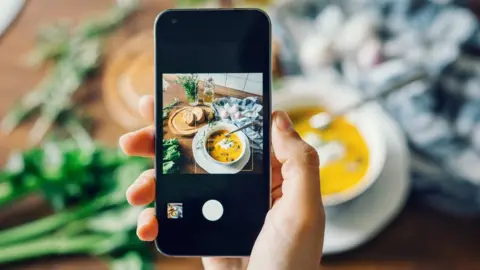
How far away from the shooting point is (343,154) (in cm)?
66

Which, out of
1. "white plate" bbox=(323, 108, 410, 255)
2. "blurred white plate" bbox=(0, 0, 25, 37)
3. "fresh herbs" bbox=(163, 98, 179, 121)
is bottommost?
"white plate" bbox=(323, 108, 410, 255)

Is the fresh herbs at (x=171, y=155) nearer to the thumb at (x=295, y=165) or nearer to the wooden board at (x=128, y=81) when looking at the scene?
the thumb at (x=295, y=165)

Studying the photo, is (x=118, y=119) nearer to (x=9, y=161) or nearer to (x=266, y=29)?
(x=9, y=161)

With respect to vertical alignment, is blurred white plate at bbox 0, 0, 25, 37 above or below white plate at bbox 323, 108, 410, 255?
above

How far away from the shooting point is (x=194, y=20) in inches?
19.7

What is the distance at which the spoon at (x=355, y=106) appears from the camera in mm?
653

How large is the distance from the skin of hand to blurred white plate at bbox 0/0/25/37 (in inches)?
6.2

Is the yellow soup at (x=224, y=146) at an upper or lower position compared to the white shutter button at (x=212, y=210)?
upper

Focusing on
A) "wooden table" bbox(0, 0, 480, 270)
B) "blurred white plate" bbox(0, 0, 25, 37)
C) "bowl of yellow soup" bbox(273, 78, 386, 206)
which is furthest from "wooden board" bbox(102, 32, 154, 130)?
"blurred white plate" bbox(0, 0, 25, 37)

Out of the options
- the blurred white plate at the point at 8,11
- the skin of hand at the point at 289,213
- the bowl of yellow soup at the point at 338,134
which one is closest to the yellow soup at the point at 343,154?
the bowl of yellow soup at the point at 338,134

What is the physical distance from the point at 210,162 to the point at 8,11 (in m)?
0.18

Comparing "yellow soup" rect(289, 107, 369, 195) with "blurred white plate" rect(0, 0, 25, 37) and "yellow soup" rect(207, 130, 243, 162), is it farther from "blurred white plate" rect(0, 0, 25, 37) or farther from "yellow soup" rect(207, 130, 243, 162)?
"blurred white plate" rect(0, 0, 25, 37)

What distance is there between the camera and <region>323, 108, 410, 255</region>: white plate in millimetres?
620

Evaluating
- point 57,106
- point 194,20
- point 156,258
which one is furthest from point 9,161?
point 194,20
